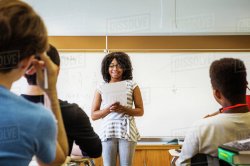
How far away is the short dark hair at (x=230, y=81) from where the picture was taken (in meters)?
1.11

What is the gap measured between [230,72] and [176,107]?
8.25 feet

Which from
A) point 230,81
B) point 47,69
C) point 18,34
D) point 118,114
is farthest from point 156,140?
point 18,34

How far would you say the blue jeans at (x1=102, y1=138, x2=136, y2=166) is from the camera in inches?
80.0

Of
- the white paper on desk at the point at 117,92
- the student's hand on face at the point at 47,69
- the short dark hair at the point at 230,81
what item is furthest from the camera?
the white paper on desk at the point at 117,92

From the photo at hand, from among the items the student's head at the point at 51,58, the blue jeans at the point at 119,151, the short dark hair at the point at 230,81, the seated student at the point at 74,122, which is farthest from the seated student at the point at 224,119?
the blue jeans at the point at 119,151

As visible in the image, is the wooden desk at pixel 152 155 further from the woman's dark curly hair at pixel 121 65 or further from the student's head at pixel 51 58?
the student's head at pixel 51 58

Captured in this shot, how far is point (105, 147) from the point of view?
6.82ft

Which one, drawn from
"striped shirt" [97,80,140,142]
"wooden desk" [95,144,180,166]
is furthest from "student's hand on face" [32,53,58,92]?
"wooden desk" [95,144,180,166]

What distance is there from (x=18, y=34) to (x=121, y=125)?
1.58m

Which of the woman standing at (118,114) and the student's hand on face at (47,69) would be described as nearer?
the student's hand on face at (47,69)

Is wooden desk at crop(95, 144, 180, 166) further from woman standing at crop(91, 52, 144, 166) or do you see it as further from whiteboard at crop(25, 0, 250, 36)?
whiteboard at crop(25, 0, 250, 36)

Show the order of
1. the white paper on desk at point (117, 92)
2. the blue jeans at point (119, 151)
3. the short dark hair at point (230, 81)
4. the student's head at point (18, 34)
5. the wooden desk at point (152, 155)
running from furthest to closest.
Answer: the wooden desk at point (152, 155)
the white paper on desk at point (117, 92)
the blue jeans at point (119, 151)
the short dark hair at point (230, 81)
the student's head at point (18, 34)

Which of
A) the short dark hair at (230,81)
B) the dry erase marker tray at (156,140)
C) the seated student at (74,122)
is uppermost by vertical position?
the short dark hair at (230,81)

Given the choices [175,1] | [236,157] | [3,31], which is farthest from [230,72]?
[175,1]
